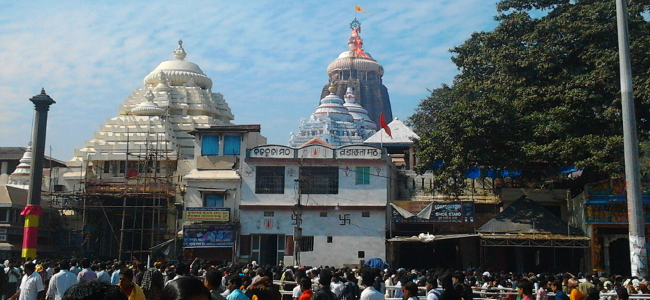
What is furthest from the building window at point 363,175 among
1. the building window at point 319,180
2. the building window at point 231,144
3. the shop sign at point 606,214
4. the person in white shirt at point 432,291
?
the person in white shirt at point 432,291

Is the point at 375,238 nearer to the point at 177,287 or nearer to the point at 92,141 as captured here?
the point at 92,141

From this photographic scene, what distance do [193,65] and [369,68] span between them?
45.3 m

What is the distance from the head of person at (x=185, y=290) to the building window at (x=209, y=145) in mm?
30865

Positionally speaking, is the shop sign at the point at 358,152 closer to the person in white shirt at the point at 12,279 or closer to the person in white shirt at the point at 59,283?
the person in white shirt at the point at 12,279

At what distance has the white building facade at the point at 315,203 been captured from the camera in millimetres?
33250

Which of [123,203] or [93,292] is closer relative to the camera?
[93,292]

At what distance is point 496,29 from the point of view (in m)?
35.0

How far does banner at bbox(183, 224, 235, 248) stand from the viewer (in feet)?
109

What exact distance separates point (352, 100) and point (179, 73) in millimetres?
30743

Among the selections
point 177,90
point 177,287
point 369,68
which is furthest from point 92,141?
point 369,68

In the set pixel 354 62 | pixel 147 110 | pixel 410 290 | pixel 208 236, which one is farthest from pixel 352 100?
pixel 410 290

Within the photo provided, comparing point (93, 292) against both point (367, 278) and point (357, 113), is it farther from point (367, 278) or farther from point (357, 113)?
point (357, 113)

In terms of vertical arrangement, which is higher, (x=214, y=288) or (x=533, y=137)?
(x=533, y=137)

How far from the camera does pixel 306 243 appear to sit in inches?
1320
